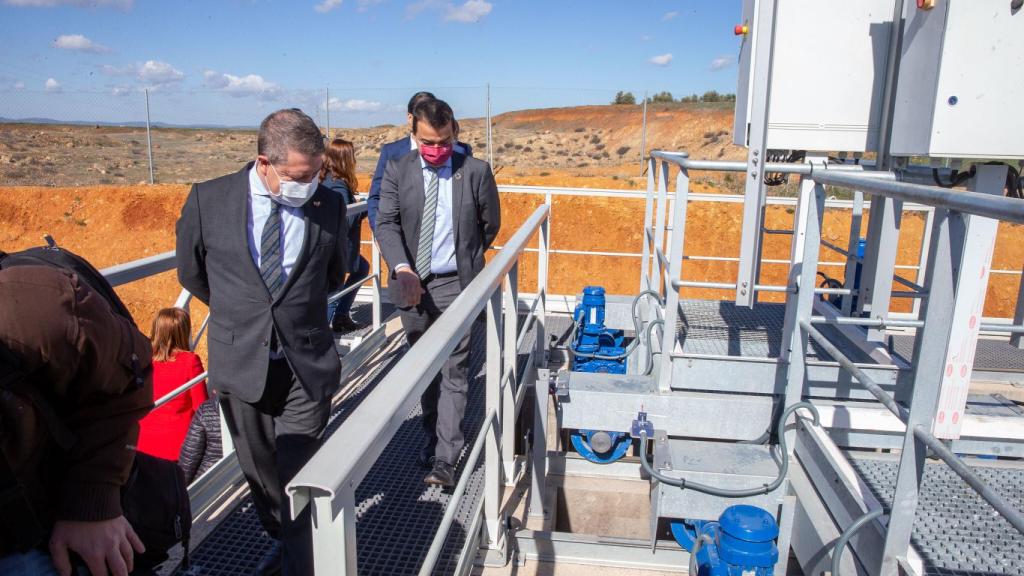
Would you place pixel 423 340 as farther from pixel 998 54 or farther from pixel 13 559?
pixel 998 54

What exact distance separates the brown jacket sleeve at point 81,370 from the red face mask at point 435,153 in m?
1.96

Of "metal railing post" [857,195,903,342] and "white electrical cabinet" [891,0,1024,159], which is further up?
"white electrical cabinet" [891,0,1024,159]

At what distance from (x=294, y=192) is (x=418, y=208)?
3.51 feet

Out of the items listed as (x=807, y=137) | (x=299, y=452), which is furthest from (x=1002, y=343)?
(x=299, y=452)

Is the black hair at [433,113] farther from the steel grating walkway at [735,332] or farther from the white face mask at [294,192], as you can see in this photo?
the steel grating walkway at [735,332]

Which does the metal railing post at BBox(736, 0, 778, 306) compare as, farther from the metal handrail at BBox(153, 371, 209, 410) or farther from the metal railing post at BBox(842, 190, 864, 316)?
the metal handrail at BBox(153, 371, 209, 410)

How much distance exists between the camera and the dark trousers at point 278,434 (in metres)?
2.48

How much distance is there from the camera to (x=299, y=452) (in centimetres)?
257

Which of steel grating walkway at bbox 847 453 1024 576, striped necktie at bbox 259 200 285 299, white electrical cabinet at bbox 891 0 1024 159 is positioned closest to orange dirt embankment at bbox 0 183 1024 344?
white electrical cabinet at bbox 891 0 1024 159

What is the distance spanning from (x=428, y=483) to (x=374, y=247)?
2223 mm

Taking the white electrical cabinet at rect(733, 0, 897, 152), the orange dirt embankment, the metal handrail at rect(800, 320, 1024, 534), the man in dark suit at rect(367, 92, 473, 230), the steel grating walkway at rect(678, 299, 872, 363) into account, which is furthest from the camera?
the orange dirt embankment

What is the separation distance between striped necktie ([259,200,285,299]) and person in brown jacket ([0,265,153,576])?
0.90m

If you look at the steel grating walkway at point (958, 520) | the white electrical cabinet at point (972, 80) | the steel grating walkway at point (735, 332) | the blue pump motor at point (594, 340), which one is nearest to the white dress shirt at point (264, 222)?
the steel grating walkway at point (958, 520)

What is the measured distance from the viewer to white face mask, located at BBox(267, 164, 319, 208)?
7.79 feet
